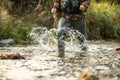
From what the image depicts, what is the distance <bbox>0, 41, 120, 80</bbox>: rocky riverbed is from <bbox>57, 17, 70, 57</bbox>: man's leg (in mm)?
179

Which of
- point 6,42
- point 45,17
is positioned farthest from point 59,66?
point 45,17

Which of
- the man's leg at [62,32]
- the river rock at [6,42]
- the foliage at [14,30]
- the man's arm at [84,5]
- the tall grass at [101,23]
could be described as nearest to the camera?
the man's leg at [62,32]

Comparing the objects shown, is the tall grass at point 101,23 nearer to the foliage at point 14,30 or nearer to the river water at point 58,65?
the foliage at point 14,30

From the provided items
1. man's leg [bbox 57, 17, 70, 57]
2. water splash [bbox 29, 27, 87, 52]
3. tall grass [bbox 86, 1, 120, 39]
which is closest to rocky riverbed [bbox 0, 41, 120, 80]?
man's leg [bbox 57, 17, 70, 57]

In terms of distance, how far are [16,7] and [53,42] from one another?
4609 millimetres

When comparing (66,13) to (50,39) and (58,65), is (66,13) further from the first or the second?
(50,39)

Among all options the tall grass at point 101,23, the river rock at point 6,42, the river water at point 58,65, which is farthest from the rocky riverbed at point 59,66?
the tall grass at point 101,23

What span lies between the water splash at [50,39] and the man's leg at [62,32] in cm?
49

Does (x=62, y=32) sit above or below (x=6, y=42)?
above

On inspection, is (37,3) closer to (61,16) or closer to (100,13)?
(100,13)

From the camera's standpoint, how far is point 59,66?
8.22m

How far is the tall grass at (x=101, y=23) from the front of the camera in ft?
50.3

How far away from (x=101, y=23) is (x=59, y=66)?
25.0 feet

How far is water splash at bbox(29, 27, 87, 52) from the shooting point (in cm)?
1081
